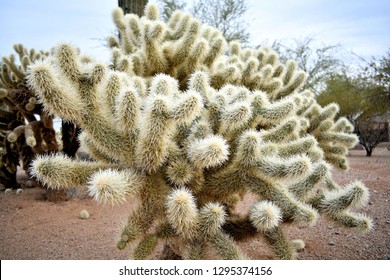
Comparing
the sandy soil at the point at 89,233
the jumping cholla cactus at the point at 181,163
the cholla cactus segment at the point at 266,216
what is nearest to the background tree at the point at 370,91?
the sandy soil at the point at 89,233

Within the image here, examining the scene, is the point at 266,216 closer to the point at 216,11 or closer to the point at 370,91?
the point at 370,91

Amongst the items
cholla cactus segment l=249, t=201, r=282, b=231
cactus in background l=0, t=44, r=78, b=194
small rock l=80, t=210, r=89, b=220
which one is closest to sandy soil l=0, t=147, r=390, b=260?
small rock l=80, t=210, r=89, b=220

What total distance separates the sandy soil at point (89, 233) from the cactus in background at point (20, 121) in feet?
1.56

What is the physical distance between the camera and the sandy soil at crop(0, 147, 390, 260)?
2.39 m

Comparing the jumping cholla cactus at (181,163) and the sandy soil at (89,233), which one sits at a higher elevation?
the jumping cholla cactus at (181,163)

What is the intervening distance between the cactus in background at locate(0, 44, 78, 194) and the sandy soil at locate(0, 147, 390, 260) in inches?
18.7

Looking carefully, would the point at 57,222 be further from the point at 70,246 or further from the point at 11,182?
the point at 11,182

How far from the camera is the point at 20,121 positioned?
4504 mm

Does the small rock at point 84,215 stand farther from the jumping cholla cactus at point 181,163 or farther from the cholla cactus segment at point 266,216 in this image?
the cholla cactus segment at point 266,216

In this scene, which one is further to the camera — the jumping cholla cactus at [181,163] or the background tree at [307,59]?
the background tree at [307,59]

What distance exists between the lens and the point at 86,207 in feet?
12.1

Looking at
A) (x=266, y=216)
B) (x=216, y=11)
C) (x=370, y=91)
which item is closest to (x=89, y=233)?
(x=266, y=216)

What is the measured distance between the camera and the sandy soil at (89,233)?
239cm

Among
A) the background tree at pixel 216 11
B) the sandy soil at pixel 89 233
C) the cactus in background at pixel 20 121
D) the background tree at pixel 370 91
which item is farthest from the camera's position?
the background tree at pixel 216 11
